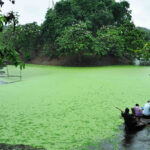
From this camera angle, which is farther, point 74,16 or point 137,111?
point 74,16

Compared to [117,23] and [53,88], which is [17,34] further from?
[53,88]

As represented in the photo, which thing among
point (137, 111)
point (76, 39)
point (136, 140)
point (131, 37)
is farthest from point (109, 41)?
point (136, 140)

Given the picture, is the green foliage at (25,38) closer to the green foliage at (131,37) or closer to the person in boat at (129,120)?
the green foliage at (131,37)

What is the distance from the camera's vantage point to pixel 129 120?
4.66 metres

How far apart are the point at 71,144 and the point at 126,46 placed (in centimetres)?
1522

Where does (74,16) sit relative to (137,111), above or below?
above

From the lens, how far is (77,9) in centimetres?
1862

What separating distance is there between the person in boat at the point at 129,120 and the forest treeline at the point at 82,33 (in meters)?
11.8

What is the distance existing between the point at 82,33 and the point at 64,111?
11.5 meters

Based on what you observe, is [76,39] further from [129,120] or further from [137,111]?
[129,120]

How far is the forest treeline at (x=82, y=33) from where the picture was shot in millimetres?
16938

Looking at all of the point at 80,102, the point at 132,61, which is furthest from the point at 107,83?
the point at 132,61

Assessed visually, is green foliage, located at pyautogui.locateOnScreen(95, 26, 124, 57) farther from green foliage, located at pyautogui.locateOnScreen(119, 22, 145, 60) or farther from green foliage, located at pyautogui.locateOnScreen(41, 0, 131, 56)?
green foliage, located at pyautogui.locateOnScreen(41, 0, 131, 56)

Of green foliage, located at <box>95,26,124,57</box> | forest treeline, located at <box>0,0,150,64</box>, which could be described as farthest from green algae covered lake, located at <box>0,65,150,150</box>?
green foliage, located at <box>95,26,124,57</box>
